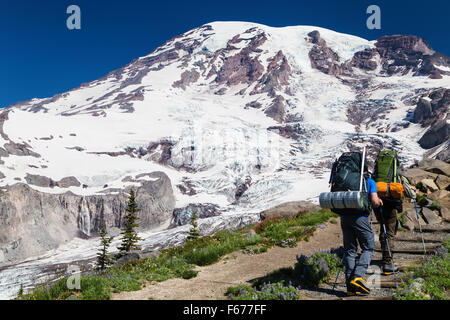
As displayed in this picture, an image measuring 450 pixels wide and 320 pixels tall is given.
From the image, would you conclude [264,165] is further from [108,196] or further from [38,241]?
[38,241]

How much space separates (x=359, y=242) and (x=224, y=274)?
4733mm

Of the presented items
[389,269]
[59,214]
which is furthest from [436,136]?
[389,269]

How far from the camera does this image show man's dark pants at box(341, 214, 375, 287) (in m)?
7.28

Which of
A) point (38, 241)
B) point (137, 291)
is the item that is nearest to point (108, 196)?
point (38, 241)

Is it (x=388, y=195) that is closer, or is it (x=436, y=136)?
(x=388, y=195)

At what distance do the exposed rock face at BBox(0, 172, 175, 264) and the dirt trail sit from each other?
103 metres

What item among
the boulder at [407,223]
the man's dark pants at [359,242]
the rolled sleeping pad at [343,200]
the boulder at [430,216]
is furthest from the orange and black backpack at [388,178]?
the boulder at [430,216]

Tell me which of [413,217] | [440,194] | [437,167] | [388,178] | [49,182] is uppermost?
[388,178]

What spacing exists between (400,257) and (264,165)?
178420mm

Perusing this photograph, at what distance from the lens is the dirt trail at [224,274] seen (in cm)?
863

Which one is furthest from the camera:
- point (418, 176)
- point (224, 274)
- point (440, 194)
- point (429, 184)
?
point (418, 176)

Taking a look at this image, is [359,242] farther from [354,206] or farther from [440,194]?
[440,194]

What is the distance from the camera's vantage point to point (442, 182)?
2081cm
